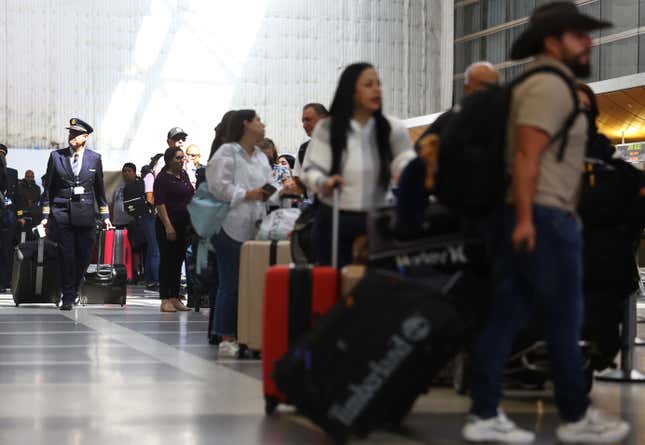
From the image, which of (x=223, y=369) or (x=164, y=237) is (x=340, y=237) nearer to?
(x=223, y=369)

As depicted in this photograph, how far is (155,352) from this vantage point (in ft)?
28.8

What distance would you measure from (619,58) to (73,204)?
2525 cm

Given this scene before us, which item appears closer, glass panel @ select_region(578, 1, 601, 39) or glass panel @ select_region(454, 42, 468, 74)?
glass panel @ select_region(578, 1, 601, 39)

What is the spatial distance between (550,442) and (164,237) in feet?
27.4

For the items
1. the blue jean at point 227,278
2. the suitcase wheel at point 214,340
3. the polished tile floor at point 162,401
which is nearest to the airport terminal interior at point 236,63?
the suitcase wheel at point 214,340

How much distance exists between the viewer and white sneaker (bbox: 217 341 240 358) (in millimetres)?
8537

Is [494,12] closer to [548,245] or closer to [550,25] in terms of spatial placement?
[550,25]

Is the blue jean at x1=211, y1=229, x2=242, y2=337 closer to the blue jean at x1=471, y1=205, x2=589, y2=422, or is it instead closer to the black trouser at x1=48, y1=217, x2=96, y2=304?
the blue jean at x1=471, y1=205, x2=589, y2=422

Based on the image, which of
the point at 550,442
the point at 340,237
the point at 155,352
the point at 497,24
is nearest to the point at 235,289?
the point at 155,352

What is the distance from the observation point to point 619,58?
36031mm

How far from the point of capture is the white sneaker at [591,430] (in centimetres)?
500

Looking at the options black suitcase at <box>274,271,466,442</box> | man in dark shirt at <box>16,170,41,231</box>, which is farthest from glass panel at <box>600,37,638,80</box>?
black suitcase at <box>274,271,466,442</box>

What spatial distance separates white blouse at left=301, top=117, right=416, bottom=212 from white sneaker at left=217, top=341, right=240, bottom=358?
2.76 meters

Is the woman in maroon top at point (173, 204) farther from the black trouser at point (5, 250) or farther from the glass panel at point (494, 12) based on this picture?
the glass panel at point (494, 12)
